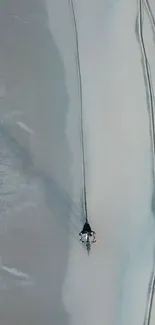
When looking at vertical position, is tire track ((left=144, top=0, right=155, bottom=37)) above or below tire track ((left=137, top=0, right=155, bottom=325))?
above

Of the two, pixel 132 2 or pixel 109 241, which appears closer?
pixel 109 241

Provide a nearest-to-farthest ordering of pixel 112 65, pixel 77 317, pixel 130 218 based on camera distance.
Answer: pixel 77 317 → pixel 130 218 → pixel 112 65

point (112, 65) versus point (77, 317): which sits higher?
point (112, 65)

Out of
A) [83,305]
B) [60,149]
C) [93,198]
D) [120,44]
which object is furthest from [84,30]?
[83,305]

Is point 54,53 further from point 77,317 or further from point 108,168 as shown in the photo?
point 77,317

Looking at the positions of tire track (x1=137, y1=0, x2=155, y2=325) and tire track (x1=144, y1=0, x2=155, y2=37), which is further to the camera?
tire track (x1=144, y1=0, x2=155, y2=37)

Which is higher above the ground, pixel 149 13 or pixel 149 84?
pixel 149 13

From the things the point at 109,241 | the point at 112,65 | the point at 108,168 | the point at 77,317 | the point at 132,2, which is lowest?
the point at 77,317

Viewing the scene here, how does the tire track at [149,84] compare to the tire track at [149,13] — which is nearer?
the tire track at [149,84]

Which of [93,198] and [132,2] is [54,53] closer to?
[132,2]

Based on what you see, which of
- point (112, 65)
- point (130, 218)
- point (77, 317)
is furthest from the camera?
point (112, 65)

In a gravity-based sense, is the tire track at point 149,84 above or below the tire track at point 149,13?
below
